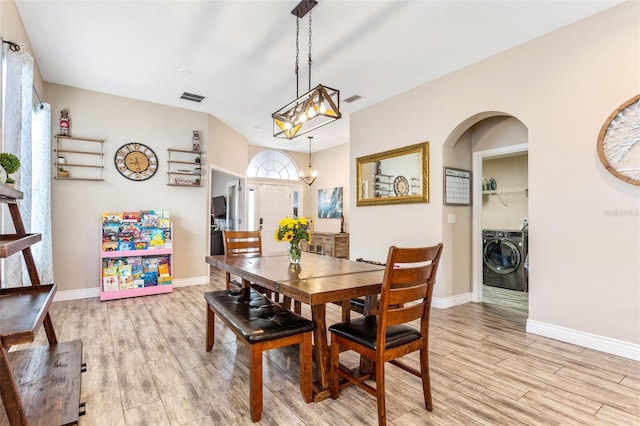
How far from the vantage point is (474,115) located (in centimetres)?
363

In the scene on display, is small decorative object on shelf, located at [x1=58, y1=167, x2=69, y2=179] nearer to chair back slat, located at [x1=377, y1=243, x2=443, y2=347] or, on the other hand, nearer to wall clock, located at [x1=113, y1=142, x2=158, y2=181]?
wall clock, located at [x1=113, y1=142, x2=158, y2=181]

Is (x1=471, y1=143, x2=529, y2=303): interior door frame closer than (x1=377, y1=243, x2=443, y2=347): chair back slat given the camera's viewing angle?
No

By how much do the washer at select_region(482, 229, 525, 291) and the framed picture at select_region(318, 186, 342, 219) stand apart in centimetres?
339

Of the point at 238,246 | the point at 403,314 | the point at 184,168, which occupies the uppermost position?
the point at 184,168

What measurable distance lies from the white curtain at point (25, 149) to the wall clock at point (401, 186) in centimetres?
397

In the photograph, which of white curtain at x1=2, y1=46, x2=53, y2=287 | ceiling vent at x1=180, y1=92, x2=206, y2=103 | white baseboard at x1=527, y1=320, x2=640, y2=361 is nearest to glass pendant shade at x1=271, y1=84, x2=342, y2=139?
white curtain at x1=2, y1=46, x2=53, y2=287

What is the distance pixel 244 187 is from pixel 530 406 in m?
6.02

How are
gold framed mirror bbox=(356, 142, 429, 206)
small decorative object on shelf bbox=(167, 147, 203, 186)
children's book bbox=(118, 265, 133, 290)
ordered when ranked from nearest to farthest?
1. gold framed mirror bbox=(356, 142, 429, 206)
2. children's book bbox=(118, 265, 133, 290)
3. small decorative object on shelf bbox=(167, 147, 203, 186)

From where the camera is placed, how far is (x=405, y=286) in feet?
5.85

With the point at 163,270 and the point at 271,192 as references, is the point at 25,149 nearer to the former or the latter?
the point at 163,270

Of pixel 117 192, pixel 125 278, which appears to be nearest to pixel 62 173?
pixel 117 192

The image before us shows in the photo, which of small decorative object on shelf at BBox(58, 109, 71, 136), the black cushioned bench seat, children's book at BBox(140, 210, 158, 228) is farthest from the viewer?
children's book at BBox(140, 210, 158, 228)

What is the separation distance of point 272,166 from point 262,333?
22.0 feet

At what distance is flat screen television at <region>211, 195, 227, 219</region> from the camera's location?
7.79m
